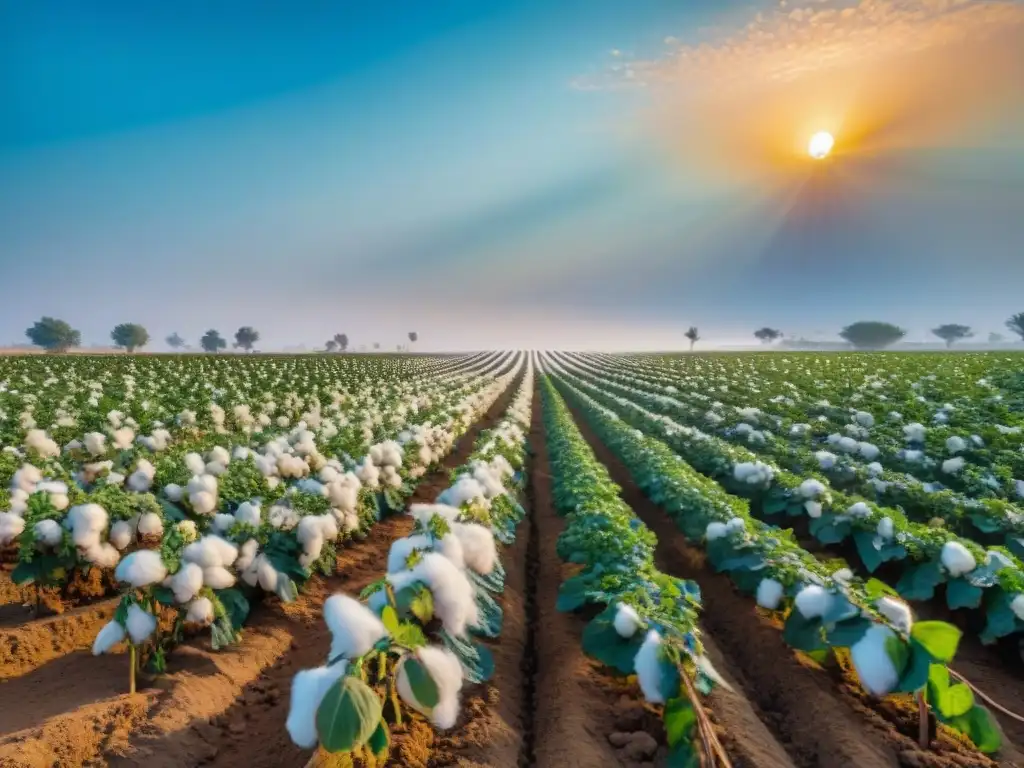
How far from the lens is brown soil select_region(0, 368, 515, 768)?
3016 mm

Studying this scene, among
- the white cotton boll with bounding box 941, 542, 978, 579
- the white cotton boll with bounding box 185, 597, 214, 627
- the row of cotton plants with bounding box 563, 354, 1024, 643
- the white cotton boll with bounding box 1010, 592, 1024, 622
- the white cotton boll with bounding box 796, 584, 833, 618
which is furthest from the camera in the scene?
the white cotton boll with bounding box 941, 542, 978, 579

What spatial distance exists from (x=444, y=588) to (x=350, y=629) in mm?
616

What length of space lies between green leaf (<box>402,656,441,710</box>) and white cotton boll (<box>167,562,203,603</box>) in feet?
7.19

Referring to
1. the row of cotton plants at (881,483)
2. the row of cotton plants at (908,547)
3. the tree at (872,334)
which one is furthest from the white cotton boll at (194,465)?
the tree at (872,334)

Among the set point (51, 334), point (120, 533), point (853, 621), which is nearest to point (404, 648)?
point (853, 621)

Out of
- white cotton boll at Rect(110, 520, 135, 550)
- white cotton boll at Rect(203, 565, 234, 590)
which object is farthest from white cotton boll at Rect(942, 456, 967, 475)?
white cotton boll at Rect(110, 520, 135, 550)

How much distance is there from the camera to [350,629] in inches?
83.6

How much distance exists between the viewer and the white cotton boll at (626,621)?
128 inches

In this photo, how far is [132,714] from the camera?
10.8 ft

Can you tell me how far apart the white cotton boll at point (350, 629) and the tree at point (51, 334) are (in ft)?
395

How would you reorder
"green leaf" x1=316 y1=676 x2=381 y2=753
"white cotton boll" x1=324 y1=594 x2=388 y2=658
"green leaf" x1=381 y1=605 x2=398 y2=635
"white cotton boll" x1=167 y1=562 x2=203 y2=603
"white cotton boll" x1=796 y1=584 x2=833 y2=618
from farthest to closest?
"white cotton boll" x1=167 y1=562 x2=203 y2=603, "white cotton boll" x1=796 y1=584 x2=833 y2=618, "green leaf" x1=381 y1=605 x2=398 y2=635, "white cotton boll" x1=324 y1=594 x2=388 y2=658, "green leaf" x1=316 y1=676 x2=381 y2=753

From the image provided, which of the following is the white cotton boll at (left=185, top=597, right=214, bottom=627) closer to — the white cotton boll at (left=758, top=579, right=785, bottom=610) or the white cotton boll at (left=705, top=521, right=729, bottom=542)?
the white cotton boll at (left=758, top=579, right=785, bottom=610)

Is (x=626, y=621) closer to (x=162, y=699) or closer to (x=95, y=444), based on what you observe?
(x=162, y=699)

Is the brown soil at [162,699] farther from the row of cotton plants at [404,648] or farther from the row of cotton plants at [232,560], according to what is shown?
the row of cotton plants at [404,648]
